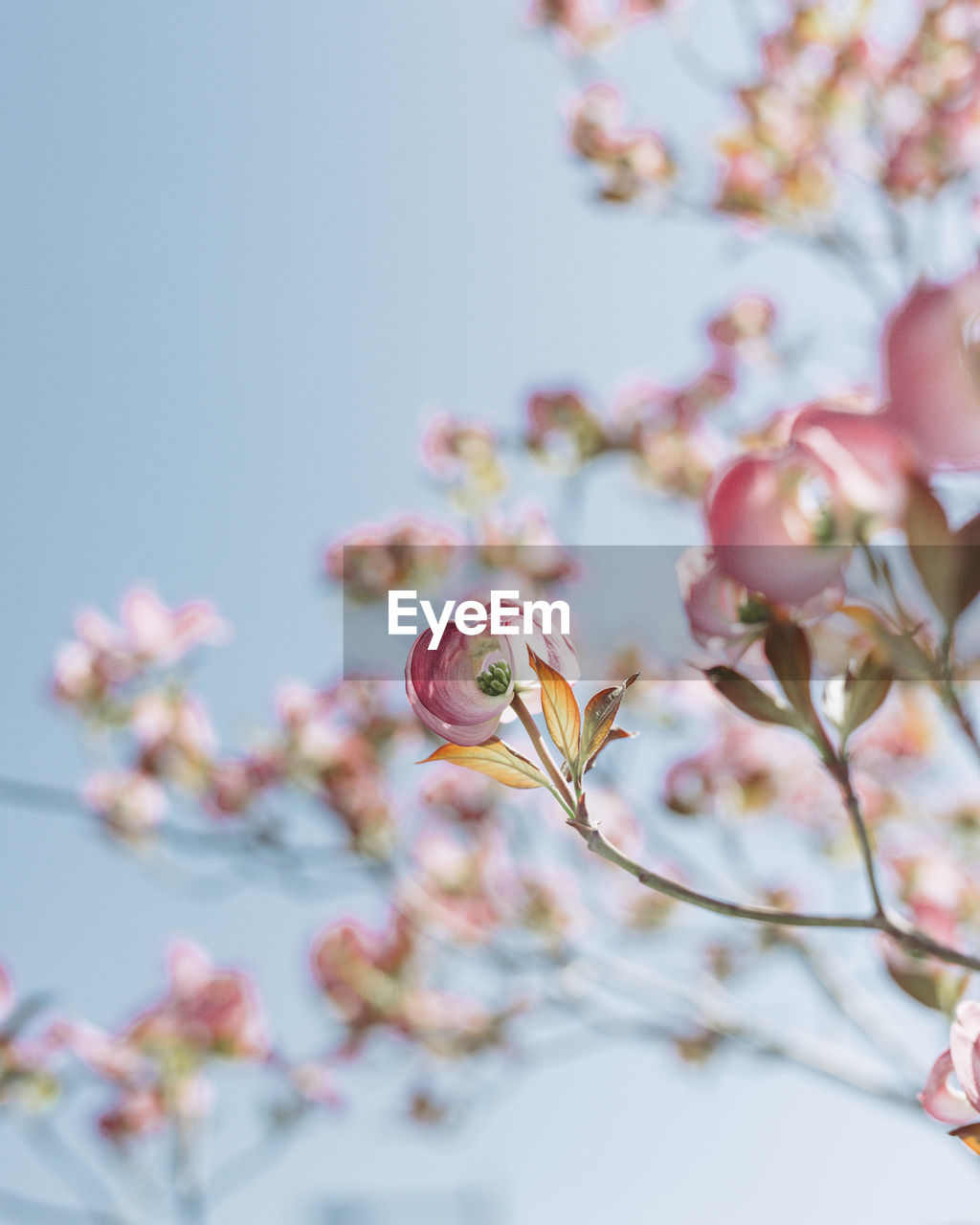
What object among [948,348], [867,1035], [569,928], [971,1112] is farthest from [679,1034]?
[948,348]

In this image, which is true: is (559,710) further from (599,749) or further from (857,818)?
(857,818)

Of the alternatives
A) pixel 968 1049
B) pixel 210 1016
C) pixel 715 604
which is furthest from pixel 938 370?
pixel 210 1016

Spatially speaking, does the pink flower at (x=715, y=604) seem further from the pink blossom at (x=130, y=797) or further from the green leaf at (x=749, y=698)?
the pink blossom at (x=130, y=797)

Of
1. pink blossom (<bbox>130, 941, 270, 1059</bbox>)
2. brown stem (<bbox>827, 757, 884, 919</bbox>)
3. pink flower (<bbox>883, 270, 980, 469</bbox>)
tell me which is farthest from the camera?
pink blossom (<bbox>130, 941, 270, 1059</bbox>)

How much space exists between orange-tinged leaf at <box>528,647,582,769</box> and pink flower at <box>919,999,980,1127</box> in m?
0.20

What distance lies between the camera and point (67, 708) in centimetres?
154

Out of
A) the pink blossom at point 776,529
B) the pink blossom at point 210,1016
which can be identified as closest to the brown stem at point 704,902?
the pink blossom at point 776,529

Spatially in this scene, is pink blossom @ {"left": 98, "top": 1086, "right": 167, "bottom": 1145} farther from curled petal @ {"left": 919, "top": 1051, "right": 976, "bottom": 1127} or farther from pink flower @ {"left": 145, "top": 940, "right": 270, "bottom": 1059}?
curled petal @ {"left": 919, "top": 1051, "right": 976, "bottom": 1127}

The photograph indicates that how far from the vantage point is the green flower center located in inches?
13.9

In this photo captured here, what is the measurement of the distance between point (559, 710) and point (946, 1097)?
25cm

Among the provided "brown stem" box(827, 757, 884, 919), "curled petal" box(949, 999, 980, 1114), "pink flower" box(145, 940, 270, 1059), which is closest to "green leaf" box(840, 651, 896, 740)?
"brown stem" box(827, 757, 884, 919)

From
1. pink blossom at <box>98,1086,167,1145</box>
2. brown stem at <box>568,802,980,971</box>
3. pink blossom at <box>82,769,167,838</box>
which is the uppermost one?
brown stem at <box>568,802,980,971</box>

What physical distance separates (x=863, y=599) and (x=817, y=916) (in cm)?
13

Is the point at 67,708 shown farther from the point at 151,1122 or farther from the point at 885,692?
the point at 885,692
